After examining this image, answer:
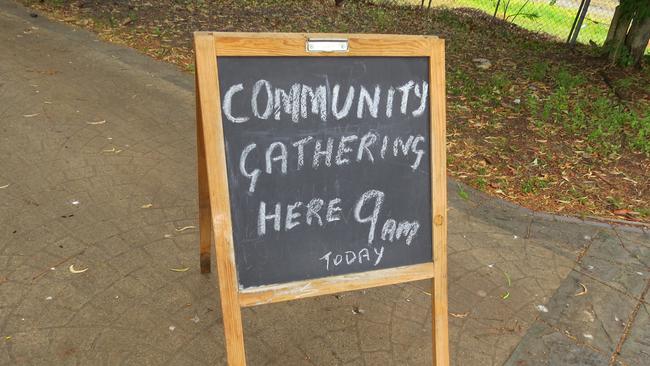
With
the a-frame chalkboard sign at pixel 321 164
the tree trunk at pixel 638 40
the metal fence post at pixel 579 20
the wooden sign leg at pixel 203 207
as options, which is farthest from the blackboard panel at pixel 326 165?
the metal fence post at pixel 579 20

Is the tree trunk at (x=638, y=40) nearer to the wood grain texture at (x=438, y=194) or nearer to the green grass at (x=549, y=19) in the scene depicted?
the green grass at (x=549, y=19)

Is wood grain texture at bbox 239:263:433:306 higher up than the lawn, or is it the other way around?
the lawn

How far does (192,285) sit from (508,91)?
4.85 m

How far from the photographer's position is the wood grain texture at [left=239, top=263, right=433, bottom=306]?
202 cm

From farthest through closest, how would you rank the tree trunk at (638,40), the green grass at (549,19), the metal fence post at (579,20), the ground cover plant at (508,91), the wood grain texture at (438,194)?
the green grass at (549,19) → the metal fence post at (579,20) → the tree trunk at (638,40) → the ground cover plant at (508,91) → the wood grain texture at (438,194)

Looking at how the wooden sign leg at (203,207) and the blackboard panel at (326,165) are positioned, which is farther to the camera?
the wooden sign leg at (203,207)

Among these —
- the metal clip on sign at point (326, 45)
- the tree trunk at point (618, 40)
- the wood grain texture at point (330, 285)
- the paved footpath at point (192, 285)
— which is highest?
the metal clip on sign at point (326, 45)

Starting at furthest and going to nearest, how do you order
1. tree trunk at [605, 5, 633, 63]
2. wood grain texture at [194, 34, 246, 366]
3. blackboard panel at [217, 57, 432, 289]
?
tree trunk at [605, 5, 633, 63] < blackboard panel at [217, 57, 432, 289] < wood grain texture at [194, 34, 246, 366]

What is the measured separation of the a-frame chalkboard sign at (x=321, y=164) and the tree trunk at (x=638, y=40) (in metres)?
6.16

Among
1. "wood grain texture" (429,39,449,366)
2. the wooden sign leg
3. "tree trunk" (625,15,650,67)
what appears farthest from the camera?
"tree trunk" (625,15,650,67)

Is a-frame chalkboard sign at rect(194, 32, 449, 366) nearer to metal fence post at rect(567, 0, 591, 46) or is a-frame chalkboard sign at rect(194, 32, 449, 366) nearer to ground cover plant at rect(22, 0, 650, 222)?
ground cover plant at rect(22, 0, 650, 222)

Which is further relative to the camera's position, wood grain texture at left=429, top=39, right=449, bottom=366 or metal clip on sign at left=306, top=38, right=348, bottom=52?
wood grain texture at left=429, top=39, right=449, bottom=366

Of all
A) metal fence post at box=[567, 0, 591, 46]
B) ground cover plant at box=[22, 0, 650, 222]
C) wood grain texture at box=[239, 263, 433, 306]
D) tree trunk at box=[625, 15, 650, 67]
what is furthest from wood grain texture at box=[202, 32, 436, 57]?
metal fence post at box=[567, 0, 591, 46]

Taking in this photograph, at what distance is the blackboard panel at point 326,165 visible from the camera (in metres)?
1.96
